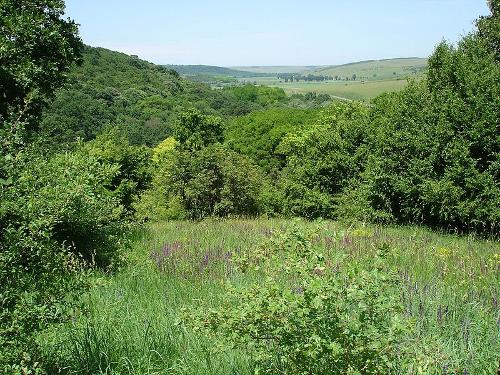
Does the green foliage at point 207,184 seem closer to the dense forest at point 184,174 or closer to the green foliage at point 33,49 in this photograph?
the dense forest at point 184,174

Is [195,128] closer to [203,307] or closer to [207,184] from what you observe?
[207,184]

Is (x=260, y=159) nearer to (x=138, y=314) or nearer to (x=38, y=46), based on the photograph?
(x=38, y=46)

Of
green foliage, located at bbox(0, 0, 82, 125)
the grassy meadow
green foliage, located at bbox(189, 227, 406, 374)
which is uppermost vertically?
green foliage, located at bbox(0, 0, 82, 125)

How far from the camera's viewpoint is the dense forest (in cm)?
335

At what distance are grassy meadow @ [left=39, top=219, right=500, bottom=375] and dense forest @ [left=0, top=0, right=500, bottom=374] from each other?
0.41 m

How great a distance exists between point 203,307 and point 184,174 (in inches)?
748

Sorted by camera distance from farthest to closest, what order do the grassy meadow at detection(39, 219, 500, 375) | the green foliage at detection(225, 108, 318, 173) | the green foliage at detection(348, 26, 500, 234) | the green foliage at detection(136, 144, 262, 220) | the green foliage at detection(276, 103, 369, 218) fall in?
the green foliage at detection(225, 108, 318, 173) → the green foliage at detection(136, 144, 262, 220) → the green foliage at detection(276, 103, 369, 218) → the green foliage at detection(348, 26, 500, 234) → the grassy meadow at detection(39, 219, 500, 375)

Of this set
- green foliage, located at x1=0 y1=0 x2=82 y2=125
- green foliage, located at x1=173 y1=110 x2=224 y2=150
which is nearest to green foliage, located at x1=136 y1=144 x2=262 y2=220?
green foliage, located at x1=0 y1=0 x2=82 y2=125

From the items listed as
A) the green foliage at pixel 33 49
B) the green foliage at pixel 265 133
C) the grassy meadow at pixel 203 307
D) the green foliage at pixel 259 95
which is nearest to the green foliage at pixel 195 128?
the green foliage at pixel 265 133

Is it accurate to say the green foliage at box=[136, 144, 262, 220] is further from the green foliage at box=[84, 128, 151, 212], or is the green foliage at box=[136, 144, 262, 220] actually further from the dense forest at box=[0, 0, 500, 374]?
the green foliage at box=[84, 128, 151, 212]

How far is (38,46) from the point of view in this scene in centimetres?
1173

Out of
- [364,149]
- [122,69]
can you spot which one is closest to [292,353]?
[364,149]

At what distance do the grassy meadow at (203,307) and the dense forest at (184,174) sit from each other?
412 mm

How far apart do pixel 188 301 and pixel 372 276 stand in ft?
10.8
